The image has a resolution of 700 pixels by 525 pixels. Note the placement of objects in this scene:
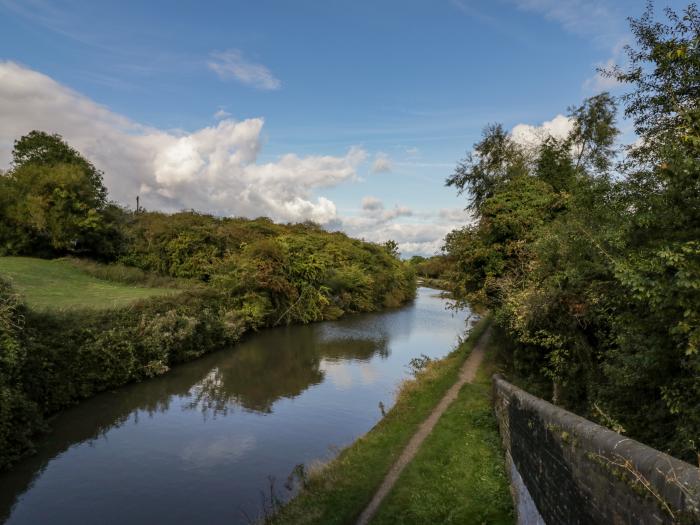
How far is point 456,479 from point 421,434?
11.0 ft

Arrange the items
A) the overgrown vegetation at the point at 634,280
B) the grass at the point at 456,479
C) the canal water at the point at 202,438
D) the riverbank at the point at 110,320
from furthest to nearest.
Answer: the riverbank at the point at 110,320, the canal water at the point at 202,438, the grass at the point at 456,479, the overgrown vegetation at the point at 634,280

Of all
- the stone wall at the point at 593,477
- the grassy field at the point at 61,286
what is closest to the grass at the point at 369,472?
the stone wall at the point at 593,477

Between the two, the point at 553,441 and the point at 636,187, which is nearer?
the point at 553,441

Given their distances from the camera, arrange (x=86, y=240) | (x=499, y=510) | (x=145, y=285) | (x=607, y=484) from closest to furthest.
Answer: (x=607, y=484) < (x=499, y=510) < (x=145, y=285) < (x=86, y=240)

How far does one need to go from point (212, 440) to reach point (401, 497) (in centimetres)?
829

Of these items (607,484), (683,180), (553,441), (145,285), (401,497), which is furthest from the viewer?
(145,285)

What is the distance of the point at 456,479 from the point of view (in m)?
11.8

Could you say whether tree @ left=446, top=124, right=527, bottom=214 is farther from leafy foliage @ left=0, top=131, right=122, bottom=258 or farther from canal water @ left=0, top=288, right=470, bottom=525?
leafy foliage @ left=0, top=131, right=122, bottom=258

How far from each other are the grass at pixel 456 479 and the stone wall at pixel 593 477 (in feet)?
6.84

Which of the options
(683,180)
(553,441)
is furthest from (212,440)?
(683,180)

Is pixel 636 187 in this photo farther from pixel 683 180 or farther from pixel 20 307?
pixel 20 307

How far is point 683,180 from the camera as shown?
5668mm

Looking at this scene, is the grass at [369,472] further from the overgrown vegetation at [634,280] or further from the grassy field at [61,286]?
the grassy field at [61,286]

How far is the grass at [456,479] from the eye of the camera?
1024cm
